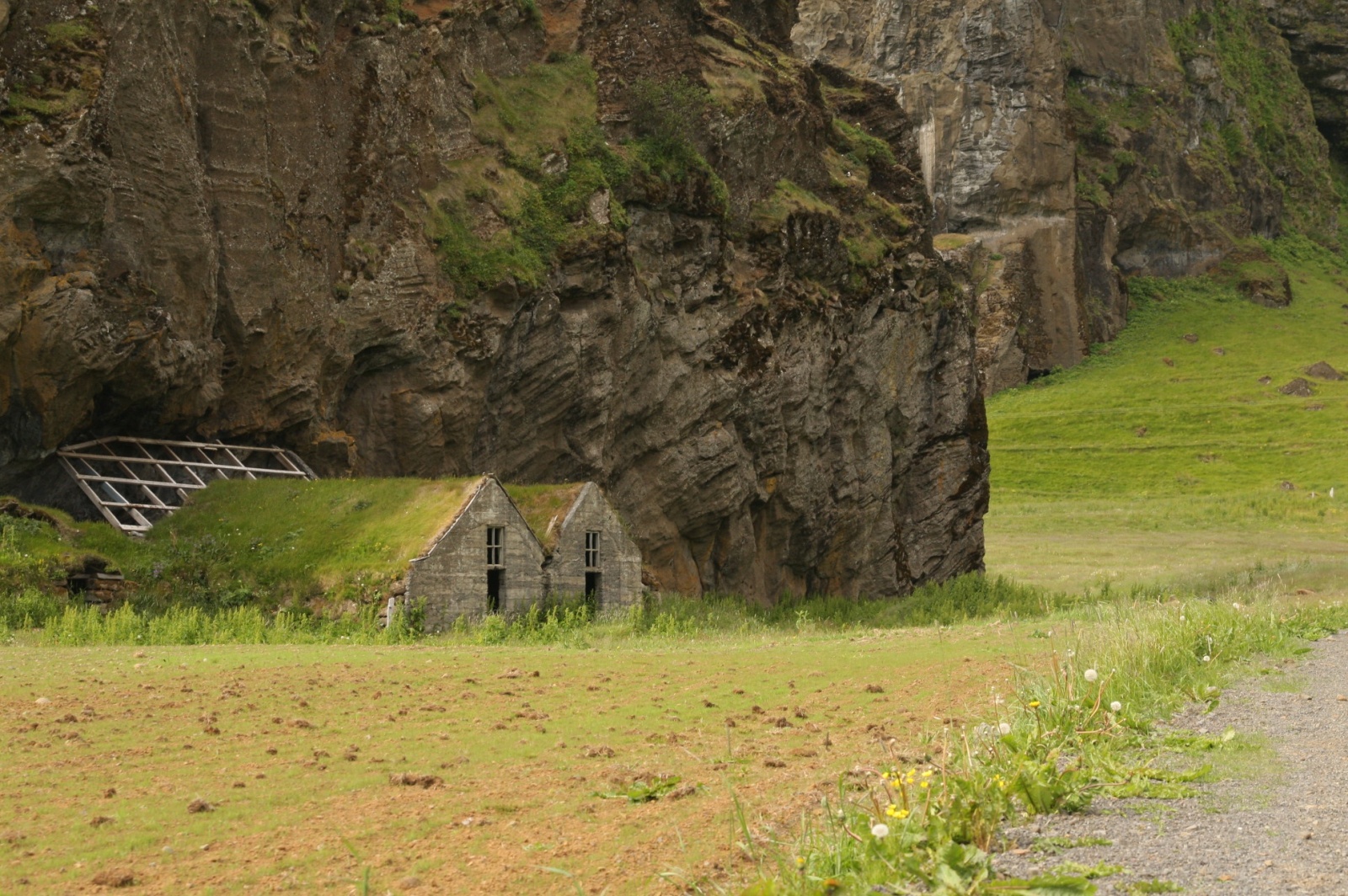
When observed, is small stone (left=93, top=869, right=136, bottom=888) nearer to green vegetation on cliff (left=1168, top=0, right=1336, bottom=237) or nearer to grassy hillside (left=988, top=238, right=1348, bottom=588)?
grassy hillside (left=988, top=238, right=1348, bottom=588)

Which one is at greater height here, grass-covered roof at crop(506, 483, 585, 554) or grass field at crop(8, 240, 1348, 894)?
grass-covered roof at crop(506, 483, 585, 554)

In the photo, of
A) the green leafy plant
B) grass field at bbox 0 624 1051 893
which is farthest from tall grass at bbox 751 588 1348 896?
the green leafy plant

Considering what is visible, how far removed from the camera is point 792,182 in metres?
49.0

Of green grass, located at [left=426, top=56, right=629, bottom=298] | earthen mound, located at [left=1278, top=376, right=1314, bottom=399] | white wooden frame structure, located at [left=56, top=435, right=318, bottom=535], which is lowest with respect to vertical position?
white wooden frame structure, located at [left=56, top=435, right=318, bottom=535]

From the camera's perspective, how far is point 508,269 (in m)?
37.2

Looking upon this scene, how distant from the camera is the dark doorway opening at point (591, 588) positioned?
3047 cm

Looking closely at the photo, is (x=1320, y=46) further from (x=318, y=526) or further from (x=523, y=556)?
(x=318, y=526)

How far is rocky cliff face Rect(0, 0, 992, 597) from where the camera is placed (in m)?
29.7

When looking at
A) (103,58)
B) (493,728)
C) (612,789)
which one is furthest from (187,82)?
(612,789)

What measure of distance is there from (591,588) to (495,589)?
2.84 metres

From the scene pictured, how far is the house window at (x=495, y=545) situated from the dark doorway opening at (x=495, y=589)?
0.69 ft

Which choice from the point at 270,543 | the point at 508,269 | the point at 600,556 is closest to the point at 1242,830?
the point at 600,556

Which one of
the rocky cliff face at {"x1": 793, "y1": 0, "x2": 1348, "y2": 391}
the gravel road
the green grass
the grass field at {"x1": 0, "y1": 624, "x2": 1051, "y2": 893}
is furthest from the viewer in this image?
the rocky cliff face at {"x1": 793, "y1": 0, "x2": 1348, "y2": 391}

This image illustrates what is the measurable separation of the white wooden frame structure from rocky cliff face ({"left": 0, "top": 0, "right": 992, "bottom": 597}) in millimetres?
487
